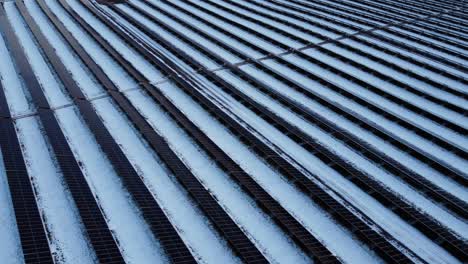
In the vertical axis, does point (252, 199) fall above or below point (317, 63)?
below

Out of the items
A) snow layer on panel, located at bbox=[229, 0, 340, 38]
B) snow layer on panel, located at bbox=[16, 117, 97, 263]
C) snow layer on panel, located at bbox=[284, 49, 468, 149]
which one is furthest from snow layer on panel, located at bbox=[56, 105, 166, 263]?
snow layer on panel, located at bbox=[229, 0, 340, 38]

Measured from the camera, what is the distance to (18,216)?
16.9 feet

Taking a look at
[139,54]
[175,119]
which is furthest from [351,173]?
[139,54]

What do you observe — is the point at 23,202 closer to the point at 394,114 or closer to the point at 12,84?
the point at 12,84

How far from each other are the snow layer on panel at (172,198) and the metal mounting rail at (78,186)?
2.86 ft

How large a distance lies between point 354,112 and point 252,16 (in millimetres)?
7404

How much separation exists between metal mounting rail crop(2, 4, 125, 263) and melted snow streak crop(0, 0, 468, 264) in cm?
4

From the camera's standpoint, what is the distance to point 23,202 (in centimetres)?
540

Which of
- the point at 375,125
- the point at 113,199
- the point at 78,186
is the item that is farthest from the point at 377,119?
the point at 78,186

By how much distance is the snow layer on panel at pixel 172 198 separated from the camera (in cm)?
498

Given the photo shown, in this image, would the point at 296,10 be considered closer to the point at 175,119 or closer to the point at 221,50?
the point at 221,50

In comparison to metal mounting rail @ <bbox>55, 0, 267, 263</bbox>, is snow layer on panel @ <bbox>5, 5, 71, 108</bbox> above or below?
above

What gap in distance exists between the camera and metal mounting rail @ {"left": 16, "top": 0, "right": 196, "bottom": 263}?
4.97m

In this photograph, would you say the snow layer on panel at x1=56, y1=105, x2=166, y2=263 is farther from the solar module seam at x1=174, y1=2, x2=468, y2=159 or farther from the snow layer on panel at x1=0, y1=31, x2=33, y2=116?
the solar module seam at x1=174, y1=2, x2=468, y2=159
